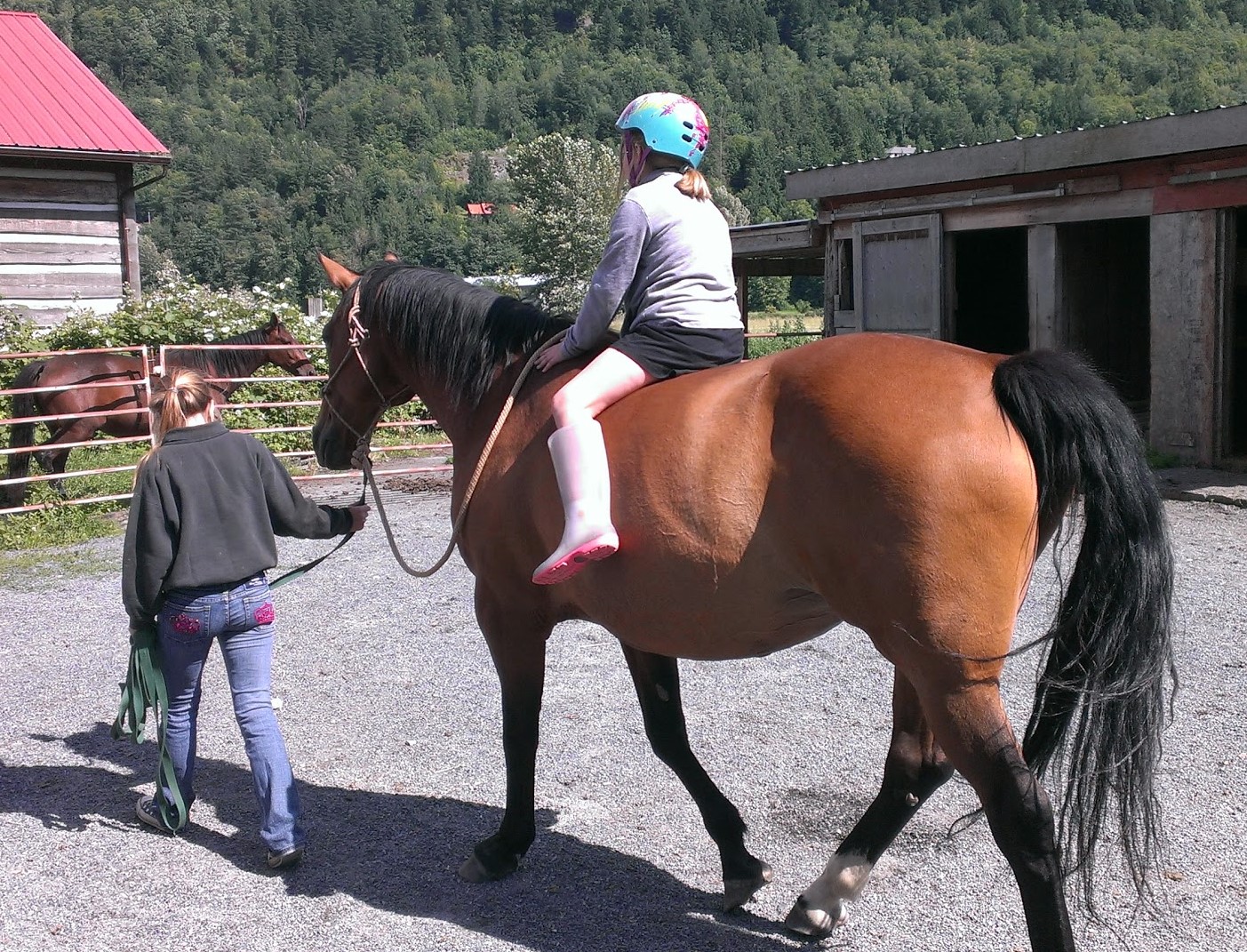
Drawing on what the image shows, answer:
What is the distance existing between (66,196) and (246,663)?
1362cm

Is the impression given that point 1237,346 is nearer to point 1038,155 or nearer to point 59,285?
point 1038,155

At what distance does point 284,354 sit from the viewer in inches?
504

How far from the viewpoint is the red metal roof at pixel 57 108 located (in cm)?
1438

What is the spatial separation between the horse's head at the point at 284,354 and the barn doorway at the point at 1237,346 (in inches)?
391

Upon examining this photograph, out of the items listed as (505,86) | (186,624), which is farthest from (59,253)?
(505,86)

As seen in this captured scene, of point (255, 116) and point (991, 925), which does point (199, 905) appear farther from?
point (255, 116)

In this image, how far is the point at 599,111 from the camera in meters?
114

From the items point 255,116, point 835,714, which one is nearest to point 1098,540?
point 835,714

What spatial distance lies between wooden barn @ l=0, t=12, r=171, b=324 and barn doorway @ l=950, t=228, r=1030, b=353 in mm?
11306

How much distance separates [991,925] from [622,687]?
8.00ft

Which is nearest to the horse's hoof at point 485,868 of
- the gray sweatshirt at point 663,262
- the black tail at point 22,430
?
the gray sweatshirt at point 663,262

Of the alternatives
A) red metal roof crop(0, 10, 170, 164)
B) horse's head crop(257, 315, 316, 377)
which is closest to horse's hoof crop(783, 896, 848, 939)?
horse's head crop(257, 315, 316, 377)

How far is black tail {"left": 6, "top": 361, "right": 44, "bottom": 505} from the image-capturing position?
10031 mm

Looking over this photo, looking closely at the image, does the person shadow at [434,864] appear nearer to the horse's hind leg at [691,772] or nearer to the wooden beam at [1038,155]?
the horse's hind leg at [691,772]
